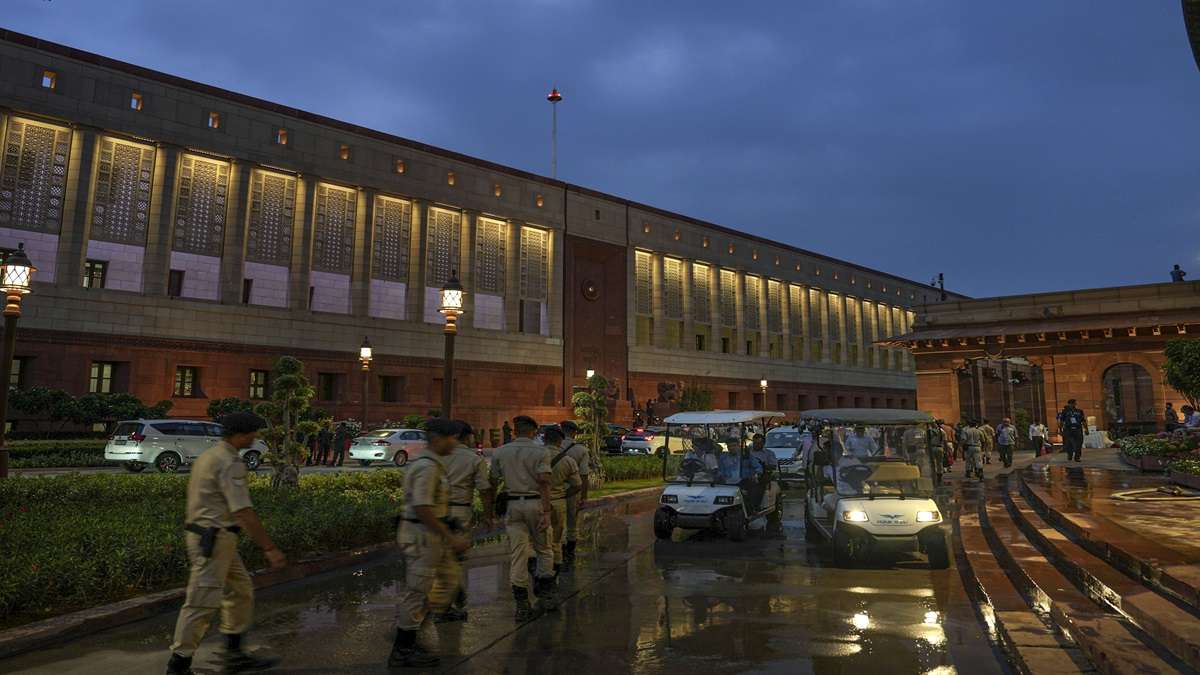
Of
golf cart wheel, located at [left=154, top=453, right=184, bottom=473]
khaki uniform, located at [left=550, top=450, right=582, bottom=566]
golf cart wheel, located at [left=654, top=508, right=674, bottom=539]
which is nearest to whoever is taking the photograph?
khaki uniform, located at [left=550, top=450, right=582, bottom=566]

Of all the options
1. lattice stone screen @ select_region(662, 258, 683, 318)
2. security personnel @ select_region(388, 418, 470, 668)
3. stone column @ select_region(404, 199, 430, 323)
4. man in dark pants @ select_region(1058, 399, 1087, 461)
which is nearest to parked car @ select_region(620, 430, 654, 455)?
stone column @ select_region(404, 199, 430, 323)

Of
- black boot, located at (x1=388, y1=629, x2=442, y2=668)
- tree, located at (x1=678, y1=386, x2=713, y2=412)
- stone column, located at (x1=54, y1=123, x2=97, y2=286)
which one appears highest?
stone column, located at (x1=54, y1=123, x2=97, y2=286)

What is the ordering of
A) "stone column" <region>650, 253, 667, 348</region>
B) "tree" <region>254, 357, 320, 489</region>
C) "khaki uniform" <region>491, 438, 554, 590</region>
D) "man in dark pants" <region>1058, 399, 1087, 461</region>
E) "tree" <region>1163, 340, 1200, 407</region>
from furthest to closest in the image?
"stone column" <region>650, 253, 667, 348</region> → "man in dark pants" <region>1058, 399, 1087, 461</region> → "tree" <region>1163, 340, 1200, 407</region> → "tree" <region>254, 357, 320, 489</region> → "khaki uniform" <region>491, 438, 554, 590</region>

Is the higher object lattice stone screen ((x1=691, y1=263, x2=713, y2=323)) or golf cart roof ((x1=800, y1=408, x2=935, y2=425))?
lattice stone screen ((x1=691, y1=263, x2=713, y2=323))

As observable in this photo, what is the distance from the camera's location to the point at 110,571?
7.25 m

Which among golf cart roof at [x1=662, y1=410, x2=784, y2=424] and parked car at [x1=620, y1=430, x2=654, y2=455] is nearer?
golf cart roof at [x1=662, y1=410, x2=784, y2=424]

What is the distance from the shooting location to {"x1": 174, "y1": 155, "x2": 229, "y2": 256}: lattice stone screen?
3328 centimetres

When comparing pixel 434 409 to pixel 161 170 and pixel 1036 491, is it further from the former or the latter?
pixel 1036 491

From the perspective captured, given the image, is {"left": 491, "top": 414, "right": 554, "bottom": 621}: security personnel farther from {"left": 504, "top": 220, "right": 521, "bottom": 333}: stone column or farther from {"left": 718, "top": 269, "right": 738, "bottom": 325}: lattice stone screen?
{"left": 718, "top": 269, "right": 738, "bottom": 325}: lattice stone screen

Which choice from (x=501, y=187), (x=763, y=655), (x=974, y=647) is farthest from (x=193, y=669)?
(x=501, y=187)

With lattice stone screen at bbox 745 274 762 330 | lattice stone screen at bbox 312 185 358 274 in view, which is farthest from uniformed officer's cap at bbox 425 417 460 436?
lattice stone screen at bbox 745 274 762 330

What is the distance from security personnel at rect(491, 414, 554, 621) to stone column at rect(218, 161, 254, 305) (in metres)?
31.2

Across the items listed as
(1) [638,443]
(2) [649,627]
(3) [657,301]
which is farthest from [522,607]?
(3) [657,301]

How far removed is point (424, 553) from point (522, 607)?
65.7 inches
